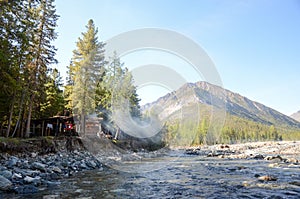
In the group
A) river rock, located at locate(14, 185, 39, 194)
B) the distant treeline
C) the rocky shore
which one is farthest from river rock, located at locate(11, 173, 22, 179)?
the distant treeline

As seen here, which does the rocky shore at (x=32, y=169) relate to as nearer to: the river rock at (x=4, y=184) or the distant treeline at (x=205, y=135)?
the river rock at (x=4, y=184)

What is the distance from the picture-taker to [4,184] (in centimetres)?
740

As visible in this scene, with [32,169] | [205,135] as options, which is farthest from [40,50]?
[205,135]

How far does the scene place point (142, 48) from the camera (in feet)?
80.9

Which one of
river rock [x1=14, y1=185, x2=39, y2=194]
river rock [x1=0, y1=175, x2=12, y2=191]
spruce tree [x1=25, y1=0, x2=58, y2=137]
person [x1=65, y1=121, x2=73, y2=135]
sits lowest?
river rock [x1=14, y1=185, x2=39, y2=194]

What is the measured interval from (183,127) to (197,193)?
12214 cm

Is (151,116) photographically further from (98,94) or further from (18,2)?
(18,2)

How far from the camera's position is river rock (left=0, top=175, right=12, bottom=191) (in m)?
7.25

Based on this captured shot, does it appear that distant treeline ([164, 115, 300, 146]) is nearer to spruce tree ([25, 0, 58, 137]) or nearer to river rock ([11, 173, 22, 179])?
spruce tree ([25, 0, 58, 137])

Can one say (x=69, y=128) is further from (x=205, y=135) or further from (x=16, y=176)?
(x=205, y=135)

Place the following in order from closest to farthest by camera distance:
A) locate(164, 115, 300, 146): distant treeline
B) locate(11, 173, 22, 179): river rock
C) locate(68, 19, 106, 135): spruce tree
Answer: locate(11, 173, 22, 179): river rock
locate(68, 19, 106, 135): spruce tree
locate(164, 115, 300, 146): distant treeline

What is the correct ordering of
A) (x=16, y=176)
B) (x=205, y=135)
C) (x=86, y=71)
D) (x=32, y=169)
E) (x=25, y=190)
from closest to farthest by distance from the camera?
(x=25, y=190) → (x=16, y=176) → (x=32, y=169) → (x=86, y=71) → (x=205, y=135)

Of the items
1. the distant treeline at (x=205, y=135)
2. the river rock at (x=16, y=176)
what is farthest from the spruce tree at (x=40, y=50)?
the distant treeline at (x=205, y=135)

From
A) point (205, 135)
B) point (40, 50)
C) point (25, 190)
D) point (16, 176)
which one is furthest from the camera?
point (205, 135)
